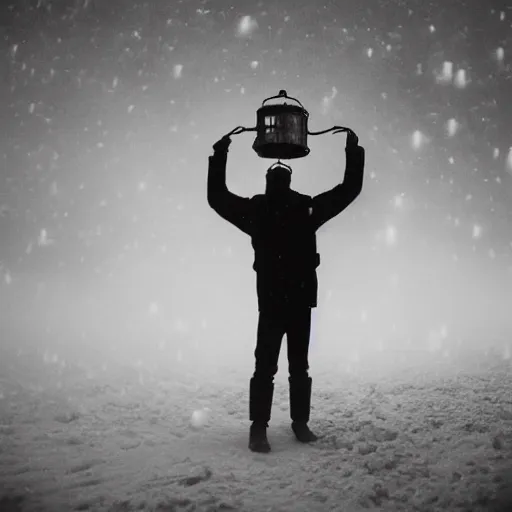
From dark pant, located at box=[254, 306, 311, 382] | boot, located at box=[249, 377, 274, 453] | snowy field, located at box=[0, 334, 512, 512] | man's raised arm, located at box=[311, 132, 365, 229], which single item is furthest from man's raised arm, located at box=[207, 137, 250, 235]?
snowy field, located at box=[0, 334, 512, 512]

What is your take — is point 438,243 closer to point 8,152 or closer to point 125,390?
point 125,390

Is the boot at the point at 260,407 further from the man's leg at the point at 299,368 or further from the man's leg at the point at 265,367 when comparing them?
the man's leg at the point at 299,368

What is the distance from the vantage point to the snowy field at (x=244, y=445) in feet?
7.09

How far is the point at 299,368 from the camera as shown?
9.77 feet

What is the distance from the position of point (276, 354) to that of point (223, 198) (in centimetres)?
123

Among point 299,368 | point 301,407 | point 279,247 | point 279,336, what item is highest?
point 279,247

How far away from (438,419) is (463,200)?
29905mm

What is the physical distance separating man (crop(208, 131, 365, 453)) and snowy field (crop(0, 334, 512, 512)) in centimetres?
48

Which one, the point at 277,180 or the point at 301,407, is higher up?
the point at 277,180

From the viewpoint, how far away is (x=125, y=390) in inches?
183

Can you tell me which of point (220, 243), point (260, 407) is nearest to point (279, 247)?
point (260, 407)

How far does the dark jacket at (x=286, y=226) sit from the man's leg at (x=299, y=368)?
0.14 m

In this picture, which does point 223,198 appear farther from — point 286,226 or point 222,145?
point 286,226

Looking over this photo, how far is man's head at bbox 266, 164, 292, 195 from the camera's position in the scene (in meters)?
2.93
